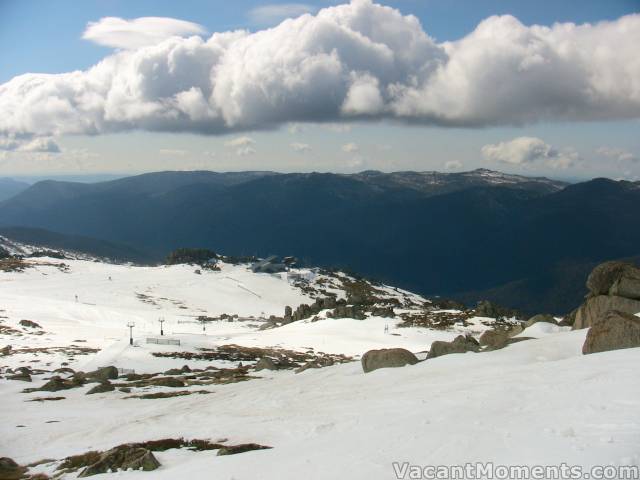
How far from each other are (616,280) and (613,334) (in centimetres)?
1367

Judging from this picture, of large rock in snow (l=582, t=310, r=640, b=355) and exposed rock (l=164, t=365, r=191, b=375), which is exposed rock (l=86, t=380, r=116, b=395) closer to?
exposed rock (l=164, t=365, r=191, b=375)

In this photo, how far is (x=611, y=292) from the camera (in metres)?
31.3

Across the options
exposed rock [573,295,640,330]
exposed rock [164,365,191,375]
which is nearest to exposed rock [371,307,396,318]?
exposed rock [164,365,191,375]

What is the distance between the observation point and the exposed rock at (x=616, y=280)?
102ft

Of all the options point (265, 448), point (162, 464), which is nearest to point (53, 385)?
point (162, 464)

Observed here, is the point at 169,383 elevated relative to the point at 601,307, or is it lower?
lower

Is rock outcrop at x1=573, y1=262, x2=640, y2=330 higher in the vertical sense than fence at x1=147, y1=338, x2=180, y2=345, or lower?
higher

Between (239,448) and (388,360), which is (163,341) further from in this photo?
(239,448)

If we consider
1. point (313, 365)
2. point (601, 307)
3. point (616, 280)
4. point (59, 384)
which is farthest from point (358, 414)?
point (616, 280)

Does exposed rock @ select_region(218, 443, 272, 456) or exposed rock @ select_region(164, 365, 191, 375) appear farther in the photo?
exposed rock @ select_region(164, 365, 191, 375)

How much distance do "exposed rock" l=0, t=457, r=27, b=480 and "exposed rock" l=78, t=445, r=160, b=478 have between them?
2739mm

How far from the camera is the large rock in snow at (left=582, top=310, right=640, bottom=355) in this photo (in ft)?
64.6

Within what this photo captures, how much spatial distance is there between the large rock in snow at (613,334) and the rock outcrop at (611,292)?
424 inches

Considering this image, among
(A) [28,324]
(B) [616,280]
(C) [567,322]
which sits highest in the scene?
(B) [616,280]
